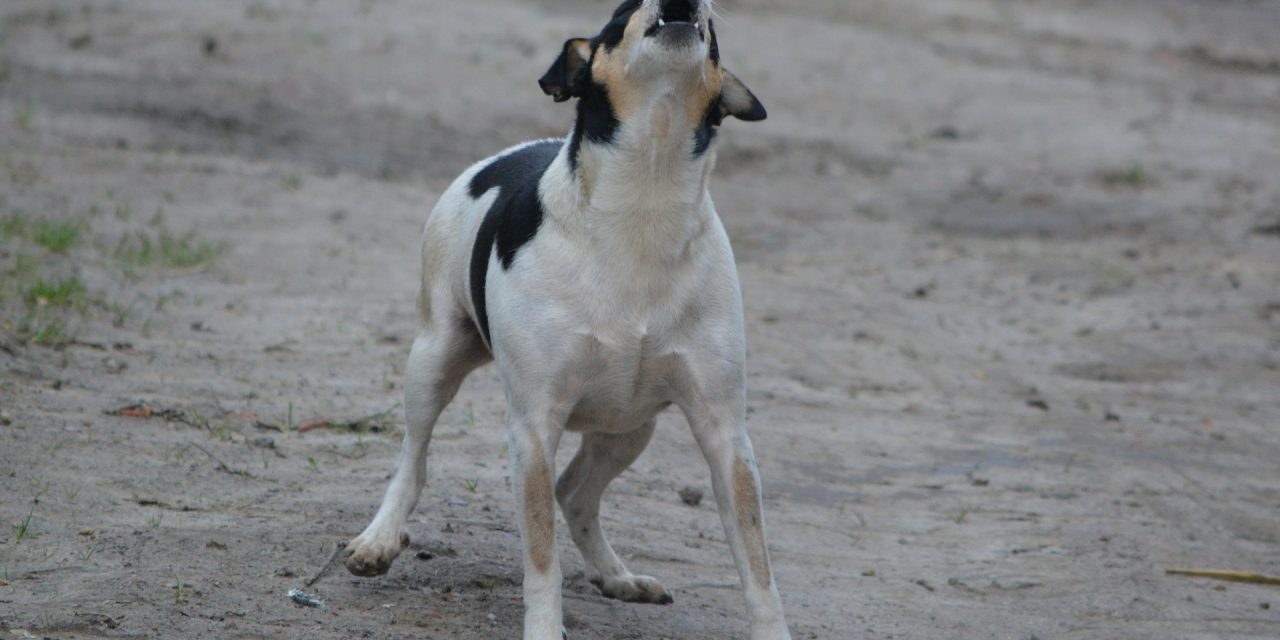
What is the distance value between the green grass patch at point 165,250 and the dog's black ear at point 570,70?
15.4 ft

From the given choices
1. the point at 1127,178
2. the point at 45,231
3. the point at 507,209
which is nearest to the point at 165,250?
the point at 45,231

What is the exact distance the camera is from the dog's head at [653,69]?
3.97 m

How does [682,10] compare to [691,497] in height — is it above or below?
above

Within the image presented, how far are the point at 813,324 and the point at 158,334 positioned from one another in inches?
138

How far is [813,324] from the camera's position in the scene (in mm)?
8453

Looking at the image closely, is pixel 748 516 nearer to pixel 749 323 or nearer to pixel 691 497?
pixel 691 497

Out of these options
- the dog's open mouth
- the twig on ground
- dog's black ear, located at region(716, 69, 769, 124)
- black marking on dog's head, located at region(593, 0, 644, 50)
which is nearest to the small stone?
the twig on ground

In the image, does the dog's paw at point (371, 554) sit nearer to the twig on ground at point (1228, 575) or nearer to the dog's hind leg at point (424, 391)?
the dog's hind leg at point (424, 391)

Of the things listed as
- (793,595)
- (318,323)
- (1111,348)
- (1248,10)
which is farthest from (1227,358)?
(1248,10)

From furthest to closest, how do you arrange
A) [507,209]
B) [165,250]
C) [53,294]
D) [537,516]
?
[165,250] < [53,294] < [507,209] < [537,516]

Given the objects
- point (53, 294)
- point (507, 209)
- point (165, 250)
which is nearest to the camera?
point (507, 209)

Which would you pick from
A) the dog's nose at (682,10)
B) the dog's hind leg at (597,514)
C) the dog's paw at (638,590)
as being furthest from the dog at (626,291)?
the dog's paw at (638,590)

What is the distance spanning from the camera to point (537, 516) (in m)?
4.22

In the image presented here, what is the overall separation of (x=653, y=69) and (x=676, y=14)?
16 centimetres
